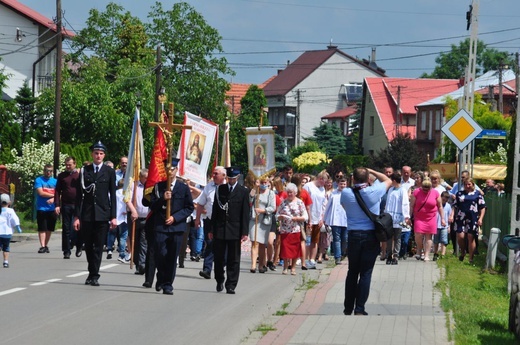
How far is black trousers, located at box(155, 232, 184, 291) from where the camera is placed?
51.6 feet

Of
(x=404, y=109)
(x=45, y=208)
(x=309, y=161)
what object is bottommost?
(x=45, y=208)

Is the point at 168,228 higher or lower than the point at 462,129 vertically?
lower

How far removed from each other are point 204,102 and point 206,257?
60845mm

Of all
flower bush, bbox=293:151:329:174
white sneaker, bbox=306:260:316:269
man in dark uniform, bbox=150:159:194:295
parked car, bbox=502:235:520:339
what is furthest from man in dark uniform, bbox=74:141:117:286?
flower bush, bbox=293:151:329:174

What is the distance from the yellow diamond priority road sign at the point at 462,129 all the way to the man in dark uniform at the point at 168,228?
28.7 feet

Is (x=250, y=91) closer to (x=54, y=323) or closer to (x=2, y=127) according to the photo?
(x=2, y=127)

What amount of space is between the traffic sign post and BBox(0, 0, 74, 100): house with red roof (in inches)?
1855

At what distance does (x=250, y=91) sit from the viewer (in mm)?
107938

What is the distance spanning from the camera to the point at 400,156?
7169cm

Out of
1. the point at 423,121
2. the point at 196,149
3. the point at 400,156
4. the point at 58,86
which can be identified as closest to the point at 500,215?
the point at 196,149

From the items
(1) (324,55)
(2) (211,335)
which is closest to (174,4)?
(1) (324,55)

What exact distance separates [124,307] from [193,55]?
216ft

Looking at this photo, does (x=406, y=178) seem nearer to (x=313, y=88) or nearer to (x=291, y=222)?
(x=291, y=222)

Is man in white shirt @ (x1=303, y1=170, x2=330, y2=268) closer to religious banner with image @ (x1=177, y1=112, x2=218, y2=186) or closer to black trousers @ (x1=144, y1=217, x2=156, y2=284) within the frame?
religious banner with image @ (x1=177, y1=112, x2=218, y2=186)
